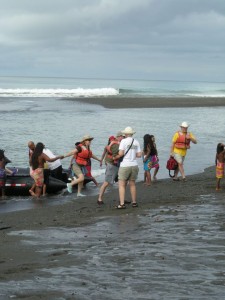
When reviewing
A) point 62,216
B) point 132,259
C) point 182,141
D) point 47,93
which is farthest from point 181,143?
point 47,93

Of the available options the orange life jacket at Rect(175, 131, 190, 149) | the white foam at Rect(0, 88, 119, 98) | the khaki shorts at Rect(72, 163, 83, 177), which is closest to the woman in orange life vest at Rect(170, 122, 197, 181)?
the orange life jacket at Rect(175, 131, 190, 149)

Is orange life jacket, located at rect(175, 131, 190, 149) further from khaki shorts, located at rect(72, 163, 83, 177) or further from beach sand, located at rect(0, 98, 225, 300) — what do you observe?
khaki shorts, located at rect(72, 163, 83, 177)

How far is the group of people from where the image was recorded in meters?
10.9

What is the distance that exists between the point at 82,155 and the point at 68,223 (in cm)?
359

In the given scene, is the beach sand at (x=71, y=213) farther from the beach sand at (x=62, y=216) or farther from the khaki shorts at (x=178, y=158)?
the khaki shorts at (x=178, y=158)

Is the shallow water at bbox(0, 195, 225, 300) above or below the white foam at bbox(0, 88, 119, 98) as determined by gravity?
below

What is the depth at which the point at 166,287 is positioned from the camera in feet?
19.7

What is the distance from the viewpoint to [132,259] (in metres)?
7.07

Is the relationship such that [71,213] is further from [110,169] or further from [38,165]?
[38,165]

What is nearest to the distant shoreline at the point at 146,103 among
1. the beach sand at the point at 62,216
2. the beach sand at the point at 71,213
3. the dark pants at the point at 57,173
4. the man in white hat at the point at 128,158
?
the dark pants at the point at 57,173

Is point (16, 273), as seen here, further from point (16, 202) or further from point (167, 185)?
point (167, 185)

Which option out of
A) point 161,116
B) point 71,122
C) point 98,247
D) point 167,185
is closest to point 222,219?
point 98,247

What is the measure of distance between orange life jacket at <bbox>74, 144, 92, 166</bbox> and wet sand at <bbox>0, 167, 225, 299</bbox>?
84 centimetres

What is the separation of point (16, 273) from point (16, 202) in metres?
6.52
